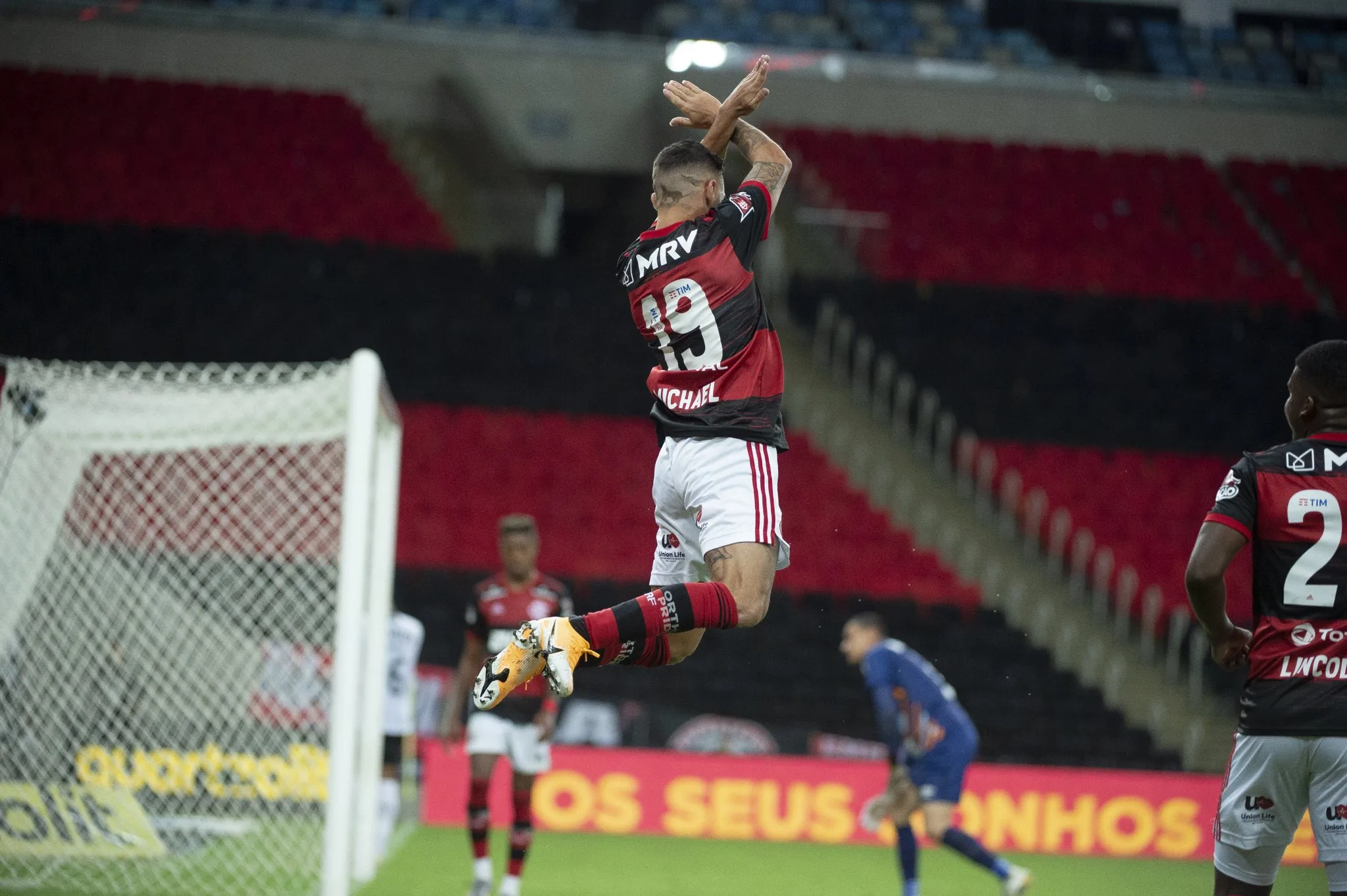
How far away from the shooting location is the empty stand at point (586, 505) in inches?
575

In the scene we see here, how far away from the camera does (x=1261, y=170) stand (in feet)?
66.7

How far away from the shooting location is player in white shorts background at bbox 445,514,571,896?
321 inches

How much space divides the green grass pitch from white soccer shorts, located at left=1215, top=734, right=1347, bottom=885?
14.0ft

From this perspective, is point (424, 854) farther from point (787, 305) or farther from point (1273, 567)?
point (787, 305)

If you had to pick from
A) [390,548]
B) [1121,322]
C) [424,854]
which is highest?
[1121,322]

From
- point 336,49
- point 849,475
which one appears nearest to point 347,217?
point 336,49

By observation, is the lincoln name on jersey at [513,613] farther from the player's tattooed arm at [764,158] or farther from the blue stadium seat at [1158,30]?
the blue stadium seat at [1158,30]

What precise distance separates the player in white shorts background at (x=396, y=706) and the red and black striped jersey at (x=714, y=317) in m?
5.89

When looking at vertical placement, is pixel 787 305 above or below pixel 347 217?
below

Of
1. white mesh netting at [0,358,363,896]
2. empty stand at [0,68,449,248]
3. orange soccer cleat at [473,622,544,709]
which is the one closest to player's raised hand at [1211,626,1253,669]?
orange soccer cleat at [473,622,544,709]

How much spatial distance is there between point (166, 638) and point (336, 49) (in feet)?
44.5

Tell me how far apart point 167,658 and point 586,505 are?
7.60 meters

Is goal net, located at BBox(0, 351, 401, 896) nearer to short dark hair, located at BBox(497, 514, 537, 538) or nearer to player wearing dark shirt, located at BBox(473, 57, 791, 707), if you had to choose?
short dark hair, located at BBox(497, 514, 537, 538)

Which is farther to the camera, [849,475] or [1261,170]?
[1261,170]
